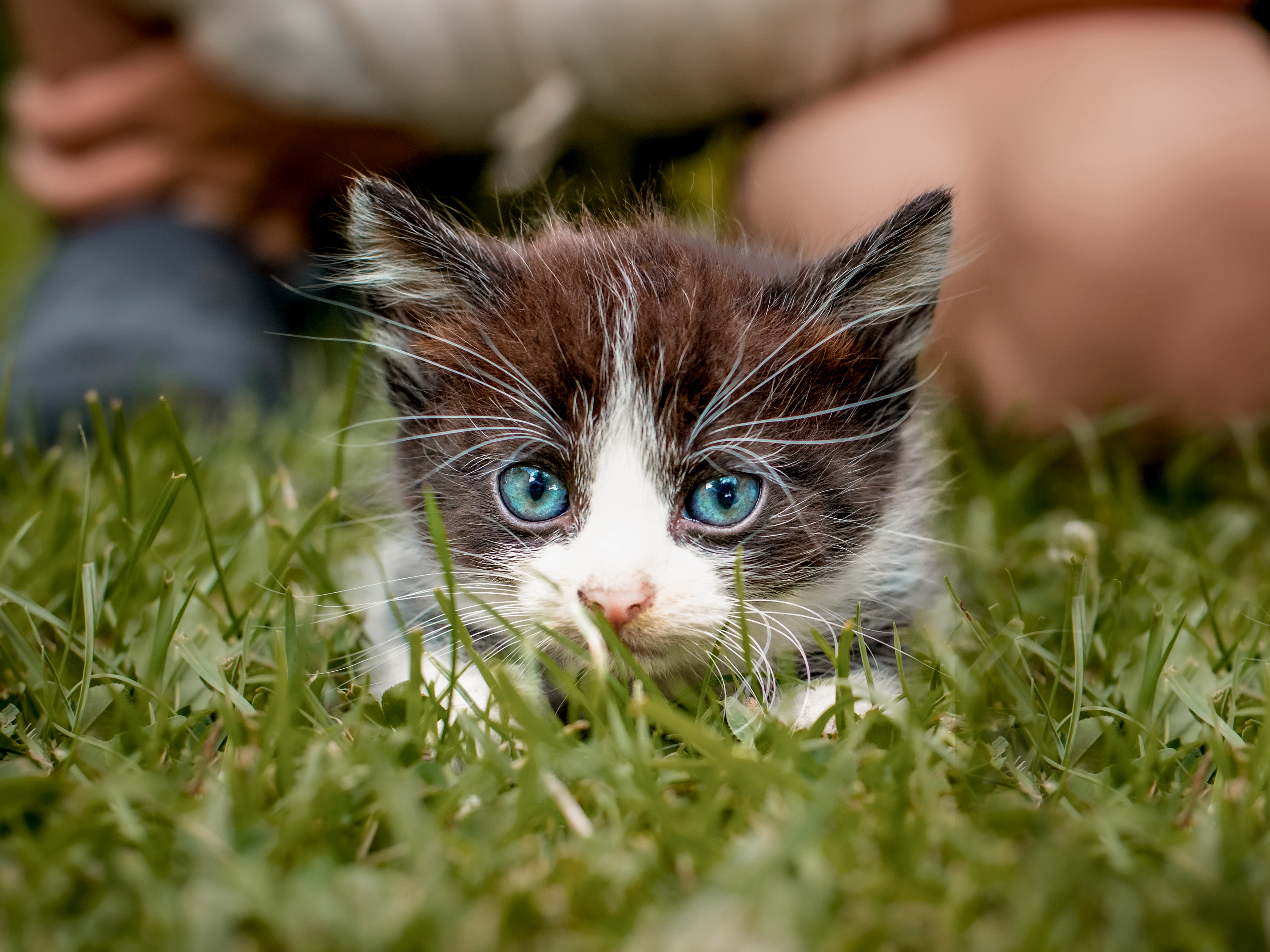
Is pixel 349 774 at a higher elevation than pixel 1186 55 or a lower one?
lower

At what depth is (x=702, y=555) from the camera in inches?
53.6

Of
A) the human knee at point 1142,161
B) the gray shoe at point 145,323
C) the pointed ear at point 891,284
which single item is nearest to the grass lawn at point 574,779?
the pointed ear at point 891,284

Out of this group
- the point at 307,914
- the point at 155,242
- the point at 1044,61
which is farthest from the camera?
the point at 155,242

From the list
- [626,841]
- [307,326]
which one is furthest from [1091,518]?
[307,326]

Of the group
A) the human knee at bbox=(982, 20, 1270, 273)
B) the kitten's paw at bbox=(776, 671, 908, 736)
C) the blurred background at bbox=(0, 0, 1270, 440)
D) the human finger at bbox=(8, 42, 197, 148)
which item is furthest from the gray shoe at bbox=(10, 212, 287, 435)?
the human knee at bbox=(982, 20, 1270, 273)

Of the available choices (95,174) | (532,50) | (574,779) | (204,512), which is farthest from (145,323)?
(574,779)

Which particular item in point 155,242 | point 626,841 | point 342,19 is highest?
point 342,19

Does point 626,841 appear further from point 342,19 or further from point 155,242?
point 155,242

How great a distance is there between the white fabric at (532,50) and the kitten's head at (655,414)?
1.15 m

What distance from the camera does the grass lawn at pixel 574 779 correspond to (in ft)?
2.97

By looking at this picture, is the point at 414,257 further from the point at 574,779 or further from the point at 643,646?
the point at 574,779

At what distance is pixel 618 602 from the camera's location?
124cm

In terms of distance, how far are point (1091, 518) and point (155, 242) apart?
2.49 meters

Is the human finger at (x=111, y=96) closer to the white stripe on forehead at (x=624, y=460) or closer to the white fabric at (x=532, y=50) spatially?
the white fabric at (x=532, y=50)
